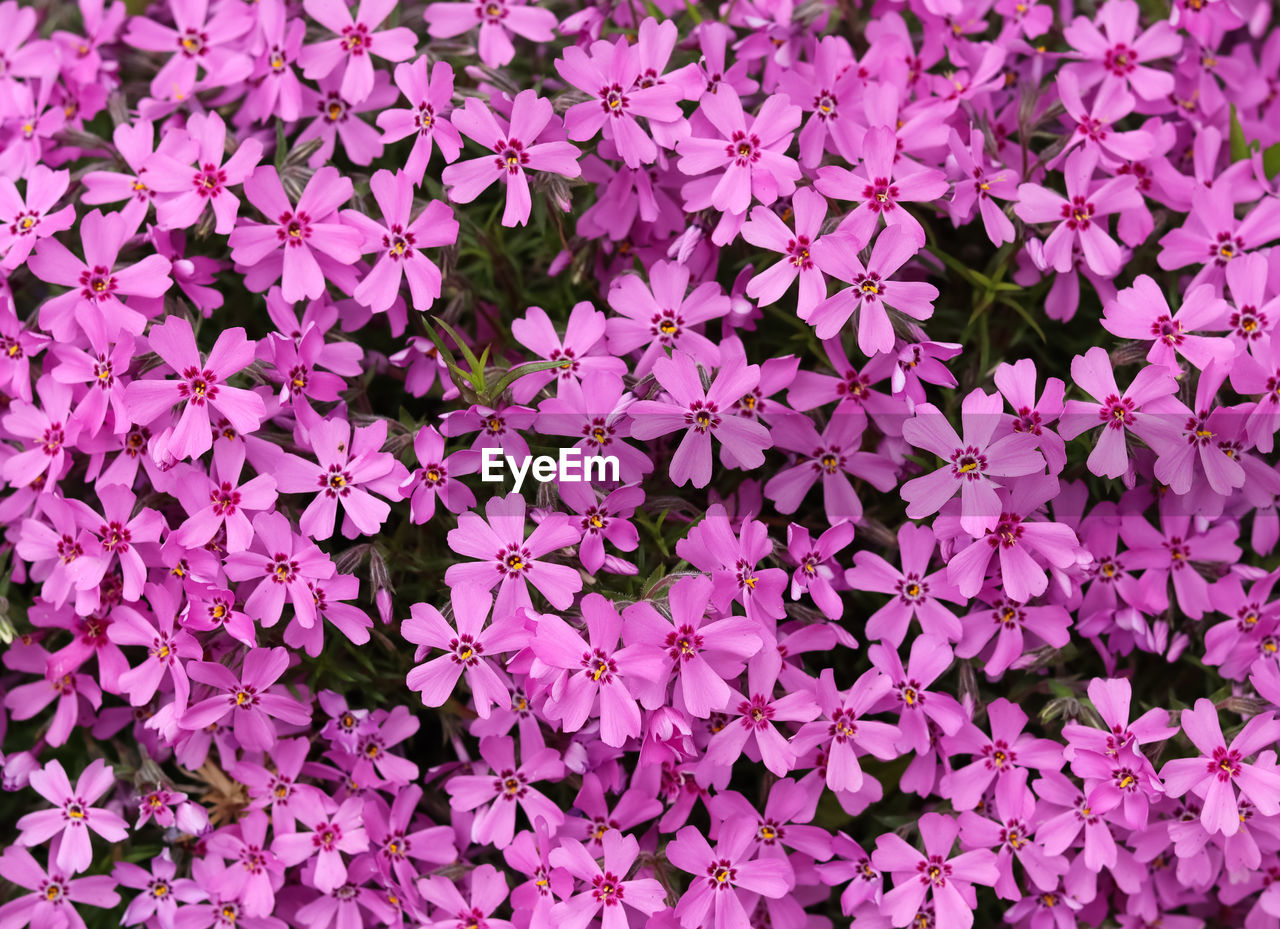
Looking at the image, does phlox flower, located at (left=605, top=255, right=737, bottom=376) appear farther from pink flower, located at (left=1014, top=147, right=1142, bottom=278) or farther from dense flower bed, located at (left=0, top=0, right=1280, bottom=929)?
pink flower, located at (left=1014, top=147, right=1142, bottom=278)

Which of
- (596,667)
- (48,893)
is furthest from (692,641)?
(48,893)

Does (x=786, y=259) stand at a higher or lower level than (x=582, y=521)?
higher

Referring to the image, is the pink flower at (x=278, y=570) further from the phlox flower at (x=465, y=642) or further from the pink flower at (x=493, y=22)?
the pink flower at (x=493, y=22)

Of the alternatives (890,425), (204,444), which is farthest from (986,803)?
(204,444)

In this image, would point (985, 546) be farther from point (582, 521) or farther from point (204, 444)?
point (204, 444)

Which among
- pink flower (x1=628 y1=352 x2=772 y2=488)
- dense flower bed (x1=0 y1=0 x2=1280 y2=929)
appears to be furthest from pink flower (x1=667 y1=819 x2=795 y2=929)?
pink flower (x1=628 y1=352 x2=772 y2=488)

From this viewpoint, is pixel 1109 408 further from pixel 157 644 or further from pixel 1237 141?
pixel 157 644
